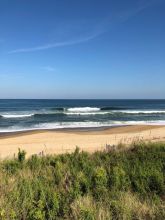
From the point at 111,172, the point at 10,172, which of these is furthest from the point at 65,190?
the point at 10,172

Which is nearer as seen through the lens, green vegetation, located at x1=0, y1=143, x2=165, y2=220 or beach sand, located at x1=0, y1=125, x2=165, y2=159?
green vegetation, located at x1=0, y1=143, x2=165, y2=220

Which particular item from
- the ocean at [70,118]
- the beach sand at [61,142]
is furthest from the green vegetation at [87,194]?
the ocean at [70,118]

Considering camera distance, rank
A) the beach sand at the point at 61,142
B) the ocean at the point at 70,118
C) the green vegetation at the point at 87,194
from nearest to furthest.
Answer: the green vegetation at the point at 87,194
the beach sand at the point at 61,142
the ocean at the point at 70,118

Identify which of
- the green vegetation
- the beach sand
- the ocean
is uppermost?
the green vegetation

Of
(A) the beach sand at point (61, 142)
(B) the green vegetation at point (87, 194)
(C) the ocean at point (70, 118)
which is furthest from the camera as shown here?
(C) the ocean at point (70, 118)

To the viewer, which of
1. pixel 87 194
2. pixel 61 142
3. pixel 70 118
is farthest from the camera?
pixel 70 118

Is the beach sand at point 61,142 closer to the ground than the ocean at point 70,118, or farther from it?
farther from it

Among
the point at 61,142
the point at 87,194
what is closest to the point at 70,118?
the point at 61,142

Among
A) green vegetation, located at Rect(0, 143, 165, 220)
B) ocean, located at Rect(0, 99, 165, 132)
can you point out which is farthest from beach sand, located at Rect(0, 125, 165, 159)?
ocean, located at Rect(0, 99, 165, 132)

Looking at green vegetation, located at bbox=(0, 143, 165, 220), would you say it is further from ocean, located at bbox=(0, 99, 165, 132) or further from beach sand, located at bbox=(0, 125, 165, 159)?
ocean, located at bbox=(0, 99, 165, 132)

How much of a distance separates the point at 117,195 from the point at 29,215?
1.55m

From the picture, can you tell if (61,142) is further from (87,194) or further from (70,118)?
(70,118)

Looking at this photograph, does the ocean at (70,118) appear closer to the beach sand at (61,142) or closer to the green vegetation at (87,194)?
the beach sand at (61,142)

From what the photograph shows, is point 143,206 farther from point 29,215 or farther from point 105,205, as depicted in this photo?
point 29,215
